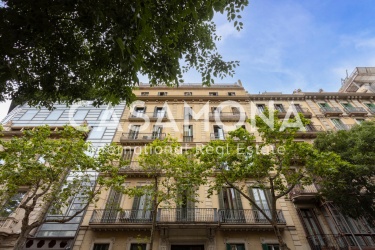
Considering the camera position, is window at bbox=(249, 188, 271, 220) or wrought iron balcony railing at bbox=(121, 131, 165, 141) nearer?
window at bbox=(249, 188, 271, 220)

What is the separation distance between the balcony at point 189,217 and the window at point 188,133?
631 cm

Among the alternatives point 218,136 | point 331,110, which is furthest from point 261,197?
point 331,110

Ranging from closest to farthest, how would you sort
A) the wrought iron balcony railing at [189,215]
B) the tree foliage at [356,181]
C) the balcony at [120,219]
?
the tree foliage at [356,181]
the balcony at [120,219]
the wrought iron balcony railing at [189,215]

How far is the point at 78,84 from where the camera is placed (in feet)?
23.0

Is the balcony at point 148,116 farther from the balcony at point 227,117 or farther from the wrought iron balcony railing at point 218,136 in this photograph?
the wrought iron balcony railing at point 218,136

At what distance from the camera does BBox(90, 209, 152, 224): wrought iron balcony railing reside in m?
12.2

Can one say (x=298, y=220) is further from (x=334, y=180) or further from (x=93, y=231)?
(x=93, y=231)

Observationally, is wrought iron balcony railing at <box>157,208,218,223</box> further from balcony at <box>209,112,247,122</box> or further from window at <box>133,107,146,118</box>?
window at <box>133,107,146,118</box>

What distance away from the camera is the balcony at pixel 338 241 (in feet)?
37.0

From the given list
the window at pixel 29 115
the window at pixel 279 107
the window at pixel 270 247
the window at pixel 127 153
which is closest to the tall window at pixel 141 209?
the window at pixel 127 153

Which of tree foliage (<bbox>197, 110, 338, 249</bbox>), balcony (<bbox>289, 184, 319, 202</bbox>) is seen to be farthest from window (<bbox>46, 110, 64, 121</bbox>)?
balcony (<bbox>289, 184, 319, 202</bbox>)

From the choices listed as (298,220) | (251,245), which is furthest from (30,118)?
(298,220)

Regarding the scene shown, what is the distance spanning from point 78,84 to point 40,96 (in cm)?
155

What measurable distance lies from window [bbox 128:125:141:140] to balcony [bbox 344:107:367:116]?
2007 cm
